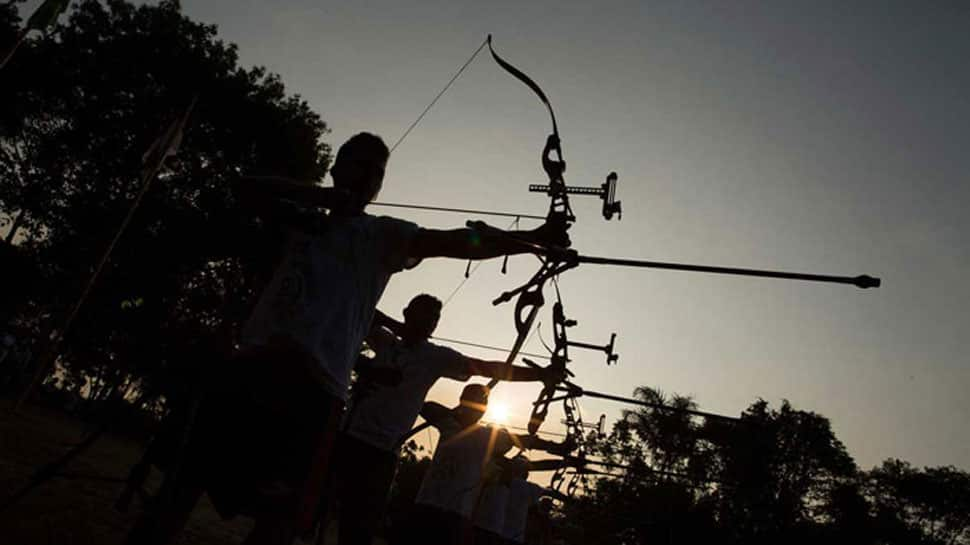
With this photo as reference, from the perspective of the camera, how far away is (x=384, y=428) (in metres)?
3.93

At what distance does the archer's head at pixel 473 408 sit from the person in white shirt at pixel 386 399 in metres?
1.13

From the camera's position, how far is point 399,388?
13.7 feet

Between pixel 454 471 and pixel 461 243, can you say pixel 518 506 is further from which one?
pixel 461 243

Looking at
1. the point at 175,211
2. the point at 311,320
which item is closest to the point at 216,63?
the point at 175,211

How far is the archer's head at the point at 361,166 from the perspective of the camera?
7.99 feet

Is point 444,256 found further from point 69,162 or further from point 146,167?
point 69,162

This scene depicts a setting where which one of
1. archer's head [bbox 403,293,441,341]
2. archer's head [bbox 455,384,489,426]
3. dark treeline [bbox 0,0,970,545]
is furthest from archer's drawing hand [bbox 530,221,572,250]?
dark treeline [bbox 0,0,970,545]

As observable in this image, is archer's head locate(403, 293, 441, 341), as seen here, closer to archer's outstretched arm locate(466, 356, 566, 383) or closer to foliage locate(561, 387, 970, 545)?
archer's outstretched arm locate(466, 356, 566, 383)

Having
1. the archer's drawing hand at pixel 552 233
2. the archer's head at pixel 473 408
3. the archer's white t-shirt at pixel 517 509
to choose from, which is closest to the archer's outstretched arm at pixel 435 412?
the archer's head at pixel 473 408

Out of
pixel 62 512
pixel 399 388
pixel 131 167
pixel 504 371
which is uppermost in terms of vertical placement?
pixel 131 167

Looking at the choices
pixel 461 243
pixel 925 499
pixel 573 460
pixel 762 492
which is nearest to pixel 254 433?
pixel 461 243

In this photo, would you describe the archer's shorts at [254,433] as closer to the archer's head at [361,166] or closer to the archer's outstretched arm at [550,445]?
the archer's head at [361,166]

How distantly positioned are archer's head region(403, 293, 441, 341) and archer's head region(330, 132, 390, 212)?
2162 millimetres

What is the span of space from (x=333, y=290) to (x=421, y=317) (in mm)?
2495
